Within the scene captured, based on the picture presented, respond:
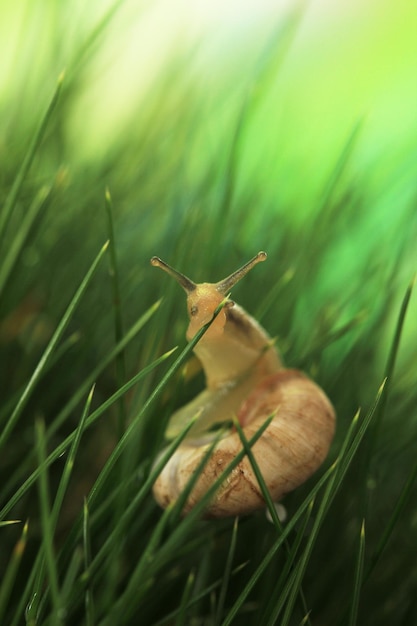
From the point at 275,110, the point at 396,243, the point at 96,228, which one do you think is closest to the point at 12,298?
the point at 96,228

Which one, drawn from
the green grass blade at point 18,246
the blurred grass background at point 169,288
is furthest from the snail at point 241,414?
the green grass blade at point 18,246

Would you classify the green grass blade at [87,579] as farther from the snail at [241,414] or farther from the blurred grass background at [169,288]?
the snail at [241,414]

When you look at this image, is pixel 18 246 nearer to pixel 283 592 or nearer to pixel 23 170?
pixel 23 170

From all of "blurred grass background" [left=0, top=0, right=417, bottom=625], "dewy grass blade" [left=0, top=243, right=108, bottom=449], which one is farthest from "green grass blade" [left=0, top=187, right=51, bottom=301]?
"dewy grass blade" [left=0, top=243, right=108, bottom=449]

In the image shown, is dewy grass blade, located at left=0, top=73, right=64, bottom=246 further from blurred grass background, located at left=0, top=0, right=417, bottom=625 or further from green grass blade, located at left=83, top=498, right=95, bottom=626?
green grass blade, located at left=83, top=498, right=95, bottom=626

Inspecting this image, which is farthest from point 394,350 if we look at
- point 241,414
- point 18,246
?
point 18,246
